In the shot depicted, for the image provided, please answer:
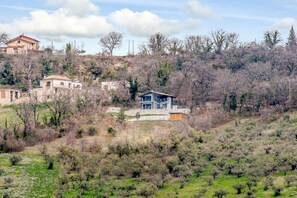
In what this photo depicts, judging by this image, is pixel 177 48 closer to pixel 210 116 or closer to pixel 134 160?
pixel 210 116

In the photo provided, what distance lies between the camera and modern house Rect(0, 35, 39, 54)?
10306 cm

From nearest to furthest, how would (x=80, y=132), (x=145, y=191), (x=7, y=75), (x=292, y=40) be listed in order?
(x=145, y=191), (x=80, y=132), (x=7, y=75), (x=292, y=40)

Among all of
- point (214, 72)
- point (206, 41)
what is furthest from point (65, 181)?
point (206, 41)

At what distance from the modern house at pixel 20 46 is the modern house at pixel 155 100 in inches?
1601

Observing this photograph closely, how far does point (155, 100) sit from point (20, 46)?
44.6 meters

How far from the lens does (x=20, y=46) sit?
103 metres

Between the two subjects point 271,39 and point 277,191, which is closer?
point 277,191

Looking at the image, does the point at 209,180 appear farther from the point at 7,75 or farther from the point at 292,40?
the point at 292,40

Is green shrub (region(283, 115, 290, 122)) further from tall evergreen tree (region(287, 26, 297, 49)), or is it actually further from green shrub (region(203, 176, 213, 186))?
tall evergreen tree (region(287, 26, 297, 49))

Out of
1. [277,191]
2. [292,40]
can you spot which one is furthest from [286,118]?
[292,40]

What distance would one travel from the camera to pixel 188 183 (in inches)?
1361

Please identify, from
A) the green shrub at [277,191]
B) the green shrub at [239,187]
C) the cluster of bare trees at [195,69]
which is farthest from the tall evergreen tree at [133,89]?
the green shrub at [277,191]

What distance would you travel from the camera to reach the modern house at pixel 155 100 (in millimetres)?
71250

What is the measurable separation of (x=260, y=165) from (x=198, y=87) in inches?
1573
